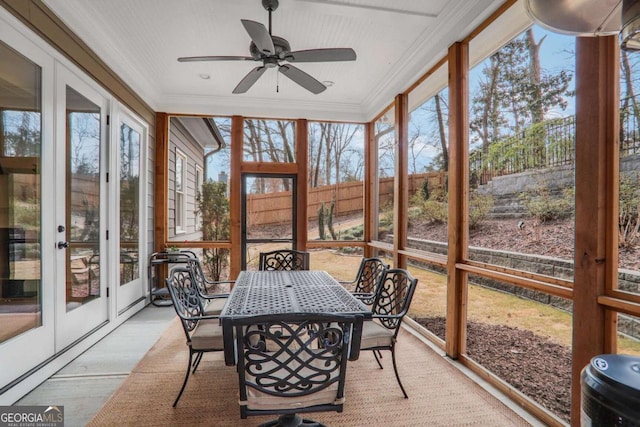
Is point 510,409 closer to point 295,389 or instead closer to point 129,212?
point 295,389

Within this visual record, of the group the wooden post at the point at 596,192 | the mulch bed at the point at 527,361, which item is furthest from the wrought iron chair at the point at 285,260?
the wooden post at the point at 596,192

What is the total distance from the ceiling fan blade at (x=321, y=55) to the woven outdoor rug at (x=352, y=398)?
8.50 ft

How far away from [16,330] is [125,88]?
281 centimetres

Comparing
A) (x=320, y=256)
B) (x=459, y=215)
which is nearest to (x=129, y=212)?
(x=320, y=256)

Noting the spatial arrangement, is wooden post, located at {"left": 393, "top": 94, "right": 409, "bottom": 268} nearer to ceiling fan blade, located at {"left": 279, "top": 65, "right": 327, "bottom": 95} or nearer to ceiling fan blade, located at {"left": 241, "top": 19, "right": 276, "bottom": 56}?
ceiling fan blade, located at {"left": 279, "top": 65, "right": 327, "bottom": 95}

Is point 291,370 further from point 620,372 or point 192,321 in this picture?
point 620,372

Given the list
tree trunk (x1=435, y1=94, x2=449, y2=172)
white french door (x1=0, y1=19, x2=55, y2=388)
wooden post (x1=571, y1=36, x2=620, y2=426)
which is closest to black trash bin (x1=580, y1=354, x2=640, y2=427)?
wooden post (x1=571, y1=36, x2=620, y2=426)

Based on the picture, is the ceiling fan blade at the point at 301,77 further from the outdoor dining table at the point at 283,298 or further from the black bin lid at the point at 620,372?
the black bin lid at the point at 620,372

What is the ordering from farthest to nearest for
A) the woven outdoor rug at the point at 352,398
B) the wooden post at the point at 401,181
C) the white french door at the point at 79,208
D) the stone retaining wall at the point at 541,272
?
the wooden post at the point at 401,181, the white french door at the point at 79,208, the woven outdoor rug at the point at 352,398, the stone retaining wall at the point at 541,272

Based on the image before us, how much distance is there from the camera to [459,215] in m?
2.83

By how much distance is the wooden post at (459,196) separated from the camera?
2818 millimetres

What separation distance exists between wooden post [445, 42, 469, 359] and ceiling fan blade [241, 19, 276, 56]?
5.37 feet

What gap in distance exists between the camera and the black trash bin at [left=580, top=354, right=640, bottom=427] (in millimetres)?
942

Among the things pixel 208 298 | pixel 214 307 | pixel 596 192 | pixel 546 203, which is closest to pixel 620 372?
pixel 596 192
